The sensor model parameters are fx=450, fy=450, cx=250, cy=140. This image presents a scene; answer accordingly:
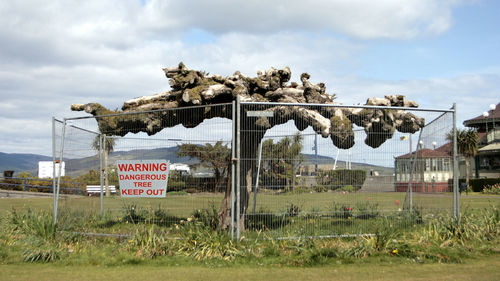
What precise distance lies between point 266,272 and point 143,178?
3959 millimetres

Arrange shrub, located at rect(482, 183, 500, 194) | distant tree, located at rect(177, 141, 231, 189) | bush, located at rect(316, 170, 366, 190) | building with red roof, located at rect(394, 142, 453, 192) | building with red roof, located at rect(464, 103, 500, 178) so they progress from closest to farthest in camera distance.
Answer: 1. bush, located at rect(316, 170, 366, 190)
2. distant tree, located at rect(177, 141, 231, 189)
3. building with red roof, located at rect(394, 142, 453, 192)
4. shrub, located at rect(482, 183, 500, 194)
5. building with red roof, located at rect(464, 103, 500, 178)

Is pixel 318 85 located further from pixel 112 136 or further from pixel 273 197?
pixel 112 136

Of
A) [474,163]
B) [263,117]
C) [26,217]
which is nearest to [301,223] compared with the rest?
[263,117]

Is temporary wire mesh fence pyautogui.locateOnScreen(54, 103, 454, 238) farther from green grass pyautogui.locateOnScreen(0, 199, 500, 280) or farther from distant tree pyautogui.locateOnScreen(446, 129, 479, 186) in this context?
distant tree pyautogui.locateOnScreen(446, 129, 479, 186)

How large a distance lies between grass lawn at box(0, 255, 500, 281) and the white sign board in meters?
2.24

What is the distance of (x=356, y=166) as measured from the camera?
9852mm

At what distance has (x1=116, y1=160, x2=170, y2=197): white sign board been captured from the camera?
1012 centimetres

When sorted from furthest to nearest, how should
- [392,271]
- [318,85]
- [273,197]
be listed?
[318,85], [273,197], [392,271]

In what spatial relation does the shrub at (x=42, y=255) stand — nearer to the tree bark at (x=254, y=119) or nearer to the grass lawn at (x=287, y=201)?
the grass lawn at (x=287, y=201)

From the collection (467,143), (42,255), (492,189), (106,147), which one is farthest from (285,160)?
(467,143)

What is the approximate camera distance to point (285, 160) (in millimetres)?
9789

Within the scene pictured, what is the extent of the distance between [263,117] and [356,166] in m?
2.30

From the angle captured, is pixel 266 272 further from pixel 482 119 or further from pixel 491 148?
pixel 482 119

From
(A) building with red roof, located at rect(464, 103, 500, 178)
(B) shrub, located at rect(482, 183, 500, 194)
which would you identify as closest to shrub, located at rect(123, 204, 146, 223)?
(B) shrub, located at rect(482, 183, 500, 194)
